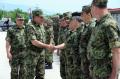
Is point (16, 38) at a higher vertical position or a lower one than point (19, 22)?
lower

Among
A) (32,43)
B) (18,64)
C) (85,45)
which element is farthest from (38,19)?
(85,45)

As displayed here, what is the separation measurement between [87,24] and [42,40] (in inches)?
72.5

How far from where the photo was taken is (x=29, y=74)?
8.37m

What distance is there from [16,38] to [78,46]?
6.05 feet

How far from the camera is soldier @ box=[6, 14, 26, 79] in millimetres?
8594

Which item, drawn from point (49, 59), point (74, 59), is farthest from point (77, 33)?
point (49, 59)

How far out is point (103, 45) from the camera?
5242 millimetres

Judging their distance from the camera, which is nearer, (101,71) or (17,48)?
(101,71)

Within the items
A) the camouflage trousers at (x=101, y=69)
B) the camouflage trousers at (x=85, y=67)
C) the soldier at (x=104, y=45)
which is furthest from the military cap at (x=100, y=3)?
the camouflage trousers at (x=85, y=67)

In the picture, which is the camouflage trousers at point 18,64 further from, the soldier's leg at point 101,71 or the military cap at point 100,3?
the military cap at point 100,3

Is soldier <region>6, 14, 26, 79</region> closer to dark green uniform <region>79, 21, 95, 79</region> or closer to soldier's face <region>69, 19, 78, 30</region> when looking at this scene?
soldier's face <region>69, 19, 78, 30</region>

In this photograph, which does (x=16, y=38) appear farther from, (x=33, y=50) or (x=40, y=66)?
(x=40, y=66)

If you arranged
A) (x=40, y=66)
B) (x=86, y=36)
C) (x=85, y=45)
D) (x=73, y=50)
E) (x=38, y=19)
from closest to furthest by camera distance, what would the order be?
1. (x=86, y=36)
2. (x=85, y=45)
3. (x=73, y=50)
4. (x=38, y=19)
5. (x=40, y=66)

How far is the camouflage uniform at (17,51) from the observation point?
8.55 meters
